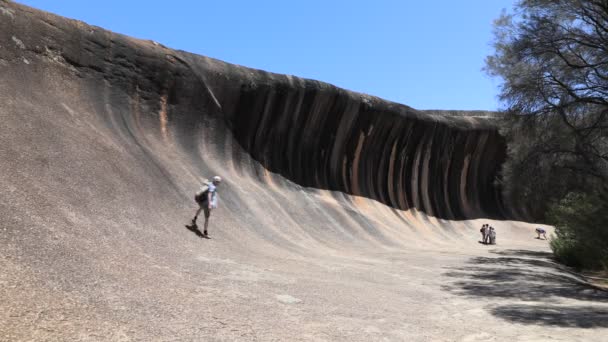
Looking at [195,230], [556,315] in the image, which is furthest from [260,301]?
[195,230]

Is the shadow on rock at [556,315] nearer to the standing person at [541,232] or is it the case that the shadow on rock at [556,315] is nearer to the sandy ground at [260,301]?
the sandy ground at [260,301]

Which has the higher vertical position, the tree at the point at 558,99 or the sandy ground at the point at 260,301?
the tree at the point at 558,99

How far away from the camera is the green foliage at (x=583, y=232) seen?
42.3 ft

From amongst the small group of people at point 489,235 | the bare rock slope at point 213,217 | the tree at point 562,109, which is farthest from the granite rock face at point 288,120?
the tree at point 562,109

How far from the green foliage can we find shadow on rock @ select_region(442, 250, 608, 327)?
1.40 meters

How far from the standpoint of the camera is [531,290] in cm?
1047

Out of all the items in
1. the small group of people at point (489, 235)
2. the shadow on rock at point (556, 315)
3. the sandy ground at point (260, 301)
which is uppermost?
the small group of people at point (489, 235)

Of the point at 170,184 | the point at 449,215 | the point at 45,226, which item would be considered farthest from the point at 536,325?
the point at 449,215

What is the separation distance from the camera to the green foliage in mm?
12882


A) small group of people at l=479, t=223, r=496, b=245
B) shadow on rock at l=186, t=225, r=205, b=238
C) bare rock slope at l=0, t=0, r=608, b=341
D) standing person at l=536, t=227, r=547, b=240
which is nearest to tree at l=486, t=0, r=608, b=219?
bare rock slope at l=0, t=0, r=608, b=341

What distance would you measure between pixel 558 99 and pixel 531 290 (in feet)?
21.4

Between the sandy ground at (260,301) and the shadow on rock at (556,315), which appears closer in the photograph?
the sandy ground at (260,301)

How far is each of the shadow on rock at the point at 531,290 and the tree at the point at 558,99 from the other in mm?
2414

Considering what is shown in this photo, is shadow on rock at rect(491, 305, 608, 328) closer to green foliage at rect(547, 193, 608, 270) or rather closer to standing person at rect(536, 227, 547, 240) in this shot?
green foliage at rect(547, 193, 608, 270)
